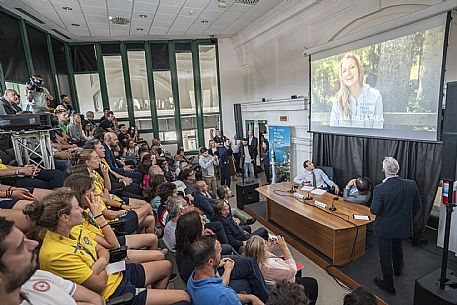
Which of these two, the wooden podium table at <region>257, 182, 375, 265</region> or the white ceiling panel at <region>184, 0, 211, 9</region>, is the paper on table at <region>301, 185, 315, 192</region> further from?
the white ceiling panel at <region>184, 0, 211, 9</region>

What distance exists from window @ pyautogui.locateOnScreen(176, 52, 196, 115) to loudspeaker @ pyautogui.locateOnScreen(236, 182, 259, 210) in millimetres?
4416

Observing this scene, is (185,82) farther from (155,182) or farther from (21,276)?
(21,276)

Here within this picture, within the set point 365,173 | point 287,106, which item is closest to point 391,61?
point 365,173

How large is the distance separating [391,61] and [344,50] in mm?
911

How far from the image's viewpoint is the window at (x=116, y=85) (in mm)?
8172

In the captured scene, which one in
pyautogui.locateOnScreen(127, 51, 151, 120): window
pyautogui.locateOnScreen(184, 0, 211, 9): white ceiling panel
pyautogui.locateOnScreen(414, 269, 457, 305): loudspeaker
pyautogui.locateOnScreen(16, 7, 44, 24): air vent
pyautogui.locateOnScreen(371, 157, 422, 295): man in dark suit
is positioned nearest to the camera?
pyautogui.locateOnScreen(414, 269, 457, 305): loudspeaker

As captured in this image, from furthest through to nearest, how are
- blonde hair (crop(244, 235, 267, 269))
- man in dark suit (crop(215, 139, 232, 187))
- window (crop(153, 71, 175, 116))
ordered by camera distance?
window (crop(153, 71, 175, 116))
man in dark suit (crop(215, 139, 232, 187))
blonde hair (crop(244, 235, 267, 269))

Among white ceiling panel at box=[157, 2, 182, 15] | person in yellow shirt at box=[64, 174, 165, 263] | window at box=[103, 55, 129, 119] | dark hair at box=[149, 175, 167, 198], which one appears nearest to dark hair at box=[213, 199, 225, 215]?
dark hair at box=[149, 175, 167, 198]

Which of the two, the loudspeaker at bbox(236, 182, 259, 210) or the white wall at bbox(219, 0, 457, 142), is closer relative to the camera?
the white wall at bbox(219, 0, 457, 142)

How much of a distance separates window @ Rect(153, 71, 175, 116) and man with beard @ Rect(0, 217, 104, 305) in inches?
311

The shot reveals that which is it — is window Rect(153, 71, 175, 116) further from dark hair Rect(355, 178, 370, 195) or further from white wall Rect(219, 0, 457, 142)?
dark hair Rect(355, 178, 370, 195)

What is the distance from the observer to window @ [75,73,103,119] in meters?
8.02

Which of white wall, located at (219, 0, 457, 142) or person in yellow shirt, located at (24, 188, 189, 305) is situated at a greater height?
white wall, located at (219, 0, 457, 142)

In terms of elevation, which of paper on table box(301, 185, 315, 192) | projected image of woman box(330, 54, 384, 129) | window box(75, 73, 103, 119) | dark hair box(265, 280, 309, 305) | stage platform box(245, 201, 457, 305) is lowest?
stage platform box(245, 201, 457, 305)
